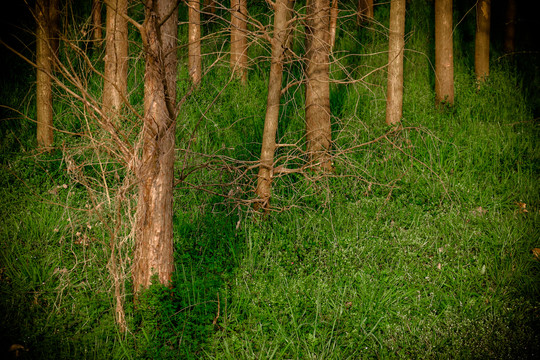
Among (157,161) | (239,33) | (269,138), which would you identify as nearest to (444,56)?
(239,33)

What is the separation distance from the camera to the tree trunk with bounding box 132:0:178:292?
3031 mm

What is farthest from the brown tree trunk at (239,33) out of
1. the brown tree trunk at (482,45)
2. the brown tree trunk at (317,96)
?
the brown tree trunk at (482,45)

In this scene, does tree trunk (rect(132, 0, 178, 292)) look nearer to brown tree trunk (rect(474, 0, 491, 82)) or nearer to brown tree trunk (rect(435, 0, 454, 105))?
brown tree trunk (rect(435, 0, 454, 105))

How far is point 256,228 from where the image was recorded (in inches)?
172

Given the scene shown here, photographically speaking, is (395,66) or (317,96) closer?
(317,96)

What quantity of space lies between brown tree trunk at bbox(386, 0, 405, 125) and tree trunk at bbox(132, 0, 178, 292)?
4.39 meters

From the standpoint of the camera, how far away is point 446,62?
736 centimetres

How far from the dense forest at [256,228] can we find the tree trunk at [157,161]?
0.6 inches

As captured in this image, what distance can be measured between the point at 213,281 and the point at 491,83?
7916 mm

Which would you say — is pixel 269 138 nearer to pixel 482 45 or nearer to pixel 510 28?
pixel 482 45

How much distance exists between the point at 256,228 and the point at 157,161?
5.42 ft

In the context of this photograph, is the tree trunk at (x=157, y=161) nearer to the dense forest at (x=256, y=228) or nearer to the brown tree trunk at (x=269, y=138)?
the dense forest at (x=256, y=228)

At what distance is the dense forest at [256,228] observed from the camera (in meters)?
3.12

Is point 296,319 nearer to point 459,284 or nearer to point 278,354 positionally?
point 278,354
